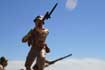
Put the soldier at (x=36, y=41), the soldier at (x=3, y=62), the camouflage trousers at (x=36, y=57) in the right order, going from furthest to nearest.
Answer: the soldier at (x=36, y=41) → the camouflage trousers at (x=36, y=57) → the soldier at (x=3, y=62)

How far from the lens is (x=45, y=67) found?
567 inches

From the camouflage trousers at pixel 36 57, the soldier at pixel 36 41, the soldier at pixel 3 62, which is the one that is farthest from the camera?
the soldier at pixel 36 41

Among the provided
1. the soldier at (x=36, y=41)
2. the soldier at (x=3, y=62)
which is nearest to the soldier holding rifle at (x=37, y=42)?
the soldier at (x=36, y=41)

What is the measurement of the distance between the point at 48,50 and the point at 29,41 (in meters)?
0.91

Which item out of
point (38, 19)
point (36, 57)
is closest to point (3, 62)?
point (36, 57)

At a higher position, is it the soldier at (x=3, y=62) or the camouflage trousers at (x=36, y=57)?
the camouflage trousers at (x=36, y=57)

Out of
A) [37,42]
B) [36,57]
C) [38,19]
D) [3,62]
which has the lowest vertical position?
[3,62]

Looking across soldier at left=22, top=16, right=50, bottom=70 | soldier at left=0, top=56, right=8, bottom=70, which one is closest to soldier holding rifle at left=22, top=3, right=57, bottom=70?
soldier at left=22, top=16, right=50, bottom=70

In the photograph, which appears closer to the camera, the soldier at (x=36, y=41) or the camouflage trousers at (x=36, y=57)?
the camouflage trousers at (x=36, y=57)

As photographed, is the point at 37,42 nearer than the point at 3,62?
No

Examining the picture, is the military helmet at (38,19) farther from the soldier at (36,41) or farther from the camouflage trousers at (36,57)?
the camouflage trousers at (36,57)

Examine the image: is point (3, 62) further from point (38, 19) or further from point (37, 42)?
point (38, 19)

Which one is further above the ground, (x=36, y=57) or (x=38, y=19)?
(x=38, y=19)

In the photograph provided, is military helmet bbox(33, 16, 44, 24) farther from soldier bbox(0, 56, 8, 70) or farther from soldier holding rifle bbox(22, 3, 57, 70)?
soldier bbox(0, 56, 8, 70)
